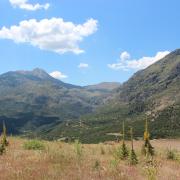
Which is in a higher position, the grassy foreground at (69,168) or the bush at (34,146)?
the bush at (34,146)

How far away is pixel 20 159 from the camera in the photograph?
16.4 m

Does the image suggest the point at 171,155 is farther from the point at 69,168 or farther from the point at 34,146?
the point at 69,168

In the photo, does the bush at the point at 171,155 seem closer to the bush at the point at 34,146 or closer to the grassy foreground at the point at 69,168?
the grassy foreground at the point at 69,168

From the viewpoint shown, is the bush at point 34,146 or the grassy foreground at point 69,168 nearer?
the grassy foreground at point 69,168

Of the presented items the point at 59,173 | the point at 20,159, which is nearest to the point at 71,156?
the point at 20,159

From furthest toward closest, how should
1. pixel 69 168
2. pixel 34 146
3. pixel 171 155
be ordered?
pixel 34 146, pixel 171 155, pixel 69 168

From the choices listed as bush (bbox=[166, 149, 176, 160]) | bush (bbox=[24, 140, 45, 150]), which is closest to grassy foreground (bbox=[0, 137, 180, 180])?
bush (bbox=[166, 149, 176, 160])

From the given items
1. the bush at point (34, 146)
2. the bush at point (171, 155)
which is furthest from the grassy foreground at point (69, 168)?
the bush at point (34, 146)

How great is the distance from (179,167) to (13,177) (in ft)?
26.8

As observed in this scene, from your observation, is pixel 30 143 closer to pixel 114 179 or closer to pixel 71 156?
pixel 71 156

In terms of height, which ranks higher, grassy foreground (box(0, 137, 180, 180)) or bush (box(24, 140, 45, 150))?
bush (box(24, 140, 45, 150))

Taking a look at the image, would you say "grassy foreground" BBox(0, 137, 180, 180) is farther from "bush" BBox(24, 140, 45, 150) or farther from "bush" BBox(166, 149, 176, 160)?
"bush" BBox(24, 140, 45, 150)

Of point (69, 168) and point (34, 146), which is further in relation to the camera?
point (34, 146)

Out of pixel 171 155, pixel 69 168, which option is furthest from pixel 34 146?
pixel 171 155
